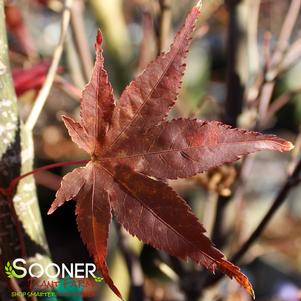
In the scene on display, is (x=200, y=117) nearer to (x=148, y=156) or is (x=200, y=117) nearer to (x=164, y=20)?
(x=164, y=20)

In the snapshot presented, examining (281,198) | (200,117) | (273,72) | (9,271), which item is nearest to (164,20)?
(273,72)

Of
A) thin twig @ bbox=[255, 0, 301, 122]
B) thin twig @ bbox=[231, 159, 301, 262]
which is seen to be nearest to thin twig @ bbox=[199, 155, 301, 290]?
thin twig @ bbox=[231, 159, 301, 262]

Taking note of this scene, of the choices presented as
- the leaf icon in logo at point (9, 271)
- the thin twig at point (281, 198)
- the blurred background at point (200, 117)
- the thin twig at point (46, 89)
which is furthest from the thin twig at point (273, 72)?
the leaf icon in logo at point (9, 271)

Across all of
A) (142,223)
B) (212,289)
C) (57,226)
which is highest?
(142,223)

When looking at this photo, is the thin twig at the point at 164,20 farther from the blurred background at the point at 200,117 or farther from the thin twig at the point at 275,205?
the thin twig at the point at 275,205

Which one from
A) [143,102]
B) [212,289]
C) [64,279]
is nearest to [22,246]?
[64,279]

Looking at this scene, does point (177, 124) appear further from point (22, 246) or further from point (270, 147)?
point (22, 246)
